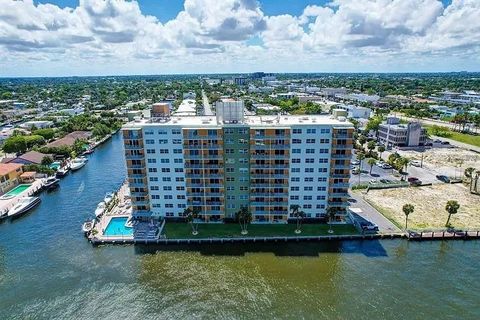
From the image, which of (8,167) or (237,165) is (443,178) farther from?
(8,167)

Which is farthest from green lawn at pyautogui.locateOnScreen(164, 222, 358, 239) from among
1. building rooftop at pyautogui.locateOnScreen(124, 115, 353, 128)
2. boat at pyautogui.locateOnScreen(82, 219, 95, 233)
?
building rooftop at pyautogui.locateOnScreen(124, 115, 353, 128)

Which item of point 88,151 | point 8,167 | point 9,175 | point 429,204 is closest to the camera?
point 429,204

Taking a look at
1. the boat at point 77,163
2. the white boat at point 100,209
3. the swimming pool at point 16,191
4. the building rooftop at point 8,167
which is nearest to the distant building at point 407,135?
the white boat at point 100,209

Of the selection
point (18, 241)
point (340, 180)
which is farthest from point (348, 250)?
point (18, 241)

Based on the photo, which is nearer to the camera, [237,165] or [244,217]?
[244,217]

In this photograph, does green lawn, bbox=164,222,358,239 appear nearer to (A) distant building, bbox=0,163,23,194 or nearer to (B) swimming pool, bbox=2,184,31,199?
(B) swimming pool, bbox=2,184,31,199

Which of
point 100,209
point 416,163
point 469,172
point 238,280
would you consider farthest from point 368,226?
point 100,209

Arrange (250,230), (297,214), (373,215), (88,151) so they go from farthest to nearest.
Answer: (88,151) < (373,215) < (250,230) < (297,214)

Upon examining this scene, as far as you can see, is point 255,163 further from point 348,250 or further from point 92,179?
point 92,179
